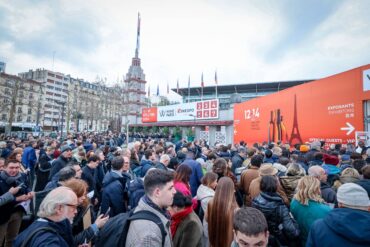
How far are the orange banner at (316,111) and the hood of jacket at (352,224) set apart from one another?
411 inches

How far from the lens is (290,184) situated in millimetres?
3730

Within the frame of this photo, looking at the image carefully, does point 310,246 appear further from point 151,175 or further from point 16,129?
point 16,129

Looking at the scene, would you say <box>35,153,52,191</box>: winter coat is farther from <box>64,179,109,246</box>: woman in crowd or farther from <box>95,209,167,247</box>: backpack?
<box>95,209,167,247</box>: backpack

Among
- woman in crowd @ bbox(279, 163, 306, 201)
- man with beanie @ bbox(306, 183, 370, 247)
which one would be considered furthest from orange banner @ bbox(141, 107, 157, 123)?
man with beanie @ bbox(306, 183, 370, 247)

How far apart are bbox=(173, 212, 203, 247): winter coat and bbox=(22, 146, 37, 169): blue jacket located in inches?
346

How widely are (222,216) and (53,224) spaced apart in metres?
1.87

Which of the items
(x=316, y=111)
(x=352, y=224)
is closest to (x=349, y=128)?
(x=316, y=111)

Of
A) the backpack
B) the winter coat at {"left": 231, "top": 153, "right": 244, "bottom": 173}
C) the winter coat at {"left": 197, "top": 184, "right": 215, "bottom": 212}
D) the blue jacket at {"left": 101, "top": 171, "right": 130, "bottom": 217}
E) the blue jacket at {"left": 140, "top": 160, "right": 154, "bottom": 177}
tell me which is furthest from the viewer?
the winter coat at {"left": 231, "top": 153, "right": 244, "bottom": 173}

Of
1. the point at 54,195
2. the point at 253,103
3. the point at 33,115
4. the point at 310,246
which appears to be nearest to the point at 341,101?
the point at 253,103

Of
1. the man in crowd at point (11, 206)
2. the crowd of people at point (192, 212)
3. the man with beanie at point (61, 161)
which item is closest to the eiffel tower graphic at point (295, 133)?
the crowd of people at point (192, 212)

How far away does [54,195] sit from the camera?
2.16 meters

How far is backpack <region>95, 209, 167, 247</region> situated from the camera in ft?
5.92

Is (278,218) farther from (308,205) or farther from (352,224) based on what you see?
(352,224)

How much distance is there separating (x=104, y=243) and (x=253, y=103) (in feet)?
63.5
